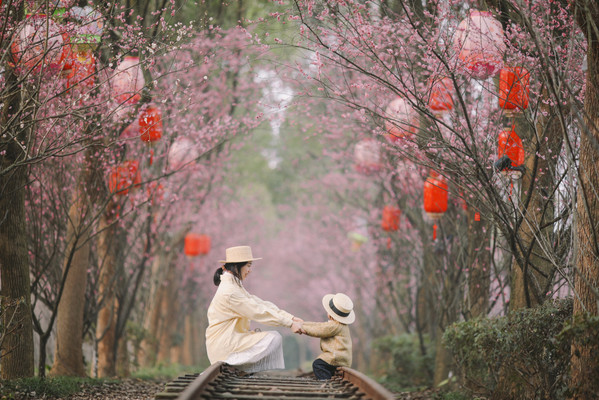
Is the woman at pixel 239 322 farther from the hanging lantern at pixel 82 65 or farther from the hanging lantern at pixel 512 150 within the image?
the hanging lantern at pixel 512 150

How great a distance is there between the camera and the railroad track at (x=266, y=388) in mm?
5402

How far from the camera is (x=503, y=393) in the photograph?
764cm

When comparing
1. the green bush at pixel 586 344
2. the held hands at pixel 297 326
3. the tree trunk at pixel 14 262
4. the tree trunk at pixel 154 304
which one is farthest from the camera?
the tree trunk at pixel 154 304

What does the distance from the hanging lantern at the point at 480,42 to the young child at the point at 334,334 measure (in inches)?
114

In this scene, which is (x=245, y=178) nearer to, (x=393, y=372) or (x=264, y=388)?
(x=393, y=372)

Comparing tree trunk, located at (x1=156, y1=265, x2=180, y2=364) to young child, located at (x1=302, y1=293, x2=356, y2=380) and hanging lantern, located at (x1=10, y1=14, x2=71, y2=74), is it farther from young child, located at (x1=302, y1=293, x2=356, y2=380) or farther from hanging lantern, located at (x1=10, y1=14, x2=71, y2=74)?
young child, located at (x1=302, y1=293, x2=356, y2=380)

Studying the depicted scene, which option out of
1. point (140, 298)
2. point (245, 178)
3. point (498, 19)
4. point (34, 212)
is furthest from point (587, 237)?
point (245, 178)

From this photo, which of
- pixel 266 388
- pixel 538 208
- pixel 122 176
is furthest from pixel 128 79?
pixel 538 208

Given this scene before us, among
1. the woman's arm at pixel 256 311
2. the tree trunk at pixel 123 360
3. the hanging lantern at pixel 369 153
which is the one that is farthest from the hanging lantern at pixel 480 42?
the tree trunk at pixel 123 360

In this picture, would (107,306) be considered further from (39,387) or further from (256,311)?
(256,311)

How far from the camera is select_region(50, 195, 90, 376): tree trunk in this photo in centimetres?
1062

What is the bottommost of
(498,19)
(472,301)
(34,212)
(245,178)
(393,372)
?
(393,372)

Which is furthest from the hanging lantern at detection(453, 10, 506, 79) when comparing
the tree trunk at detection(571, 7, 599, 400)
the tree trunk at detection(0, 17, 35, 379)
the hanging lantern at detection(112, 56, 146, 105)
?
the tree trunk at detection(0, 17, 35, 379)

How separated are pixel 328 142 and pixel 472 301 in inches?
284
